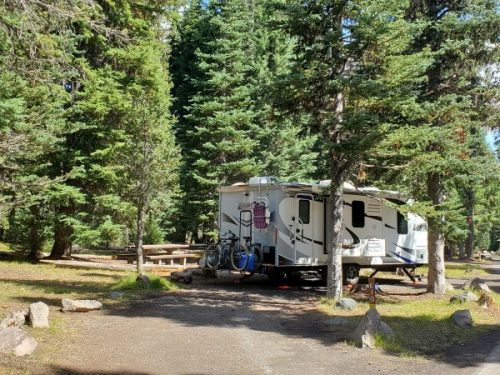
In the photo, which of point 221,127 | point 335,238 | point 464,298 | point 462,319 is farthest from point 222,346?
point 221,127

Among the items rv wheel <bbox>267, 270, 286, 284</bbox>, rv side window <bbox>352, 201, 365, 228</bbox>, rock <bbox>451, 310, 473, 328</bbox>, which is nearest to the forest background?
rv side window <bbox>352, 201, 365, 228</bbox>

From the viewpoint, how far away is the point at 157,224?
1157 inches

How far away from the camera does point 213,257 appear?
1480 cm

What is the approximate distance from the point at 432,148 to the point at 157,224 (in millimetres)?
19690

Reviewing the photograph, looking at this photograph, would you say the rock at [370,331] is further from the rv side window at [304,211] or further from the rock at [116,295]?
the rv side window at [304,211]

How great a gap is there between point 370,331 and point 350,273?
312 inches

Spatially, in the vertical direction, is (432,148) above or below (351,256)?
above

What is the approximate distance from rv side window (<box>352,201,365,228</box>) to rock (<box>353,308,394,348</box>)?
25.1 feet

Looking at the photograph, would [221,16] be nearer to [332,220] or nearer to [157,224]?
[157,224]

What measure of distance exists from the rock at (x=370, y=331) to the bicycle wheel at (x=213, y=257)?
723 cm

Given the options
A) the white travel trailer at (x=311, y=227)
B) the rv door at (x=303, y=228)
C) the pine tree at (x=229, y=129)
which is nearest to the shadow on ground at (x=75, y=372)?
the white travel trailer at (x=311, y=227)

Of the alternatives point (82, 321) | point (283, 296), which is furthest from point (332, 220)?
point (82, 321)

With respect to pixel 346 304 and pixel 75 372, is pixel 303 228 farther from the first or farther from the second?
pixel 75 372

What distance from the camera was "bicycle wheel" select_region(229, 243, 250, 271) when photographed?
14.1 meters
